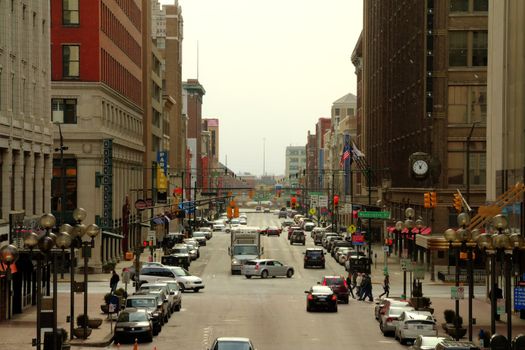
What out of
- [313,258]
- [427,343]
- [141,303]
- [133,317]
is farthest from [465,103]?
[427,343]

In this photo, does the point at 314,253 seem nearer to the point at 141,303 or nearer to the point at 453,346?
the point at 141,303

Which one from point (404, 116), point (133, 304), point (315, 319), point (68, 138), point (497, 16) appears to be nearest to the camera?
point (133, 304)

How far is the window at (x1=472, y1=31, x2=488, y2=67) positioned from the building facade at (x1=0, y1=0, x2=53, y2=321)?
125 feet

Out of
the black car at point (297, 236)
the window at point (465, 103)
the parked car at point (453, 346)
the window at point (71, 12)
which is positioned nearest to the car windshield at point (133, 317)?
the parked car at point (453, 346)

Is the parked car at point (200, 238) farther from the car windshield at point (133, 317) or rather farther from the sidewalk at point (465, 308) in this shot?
the car windshield at point (133, 317)

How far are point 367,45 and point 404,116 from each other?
1923 inches

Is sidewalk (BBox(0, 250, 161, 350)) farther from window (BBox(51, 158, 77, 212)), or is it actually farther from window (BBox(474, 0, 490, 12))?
window (BBox(474, 0, 490, 12))

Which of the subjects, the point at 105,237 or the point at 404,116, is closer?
the point at 105,237

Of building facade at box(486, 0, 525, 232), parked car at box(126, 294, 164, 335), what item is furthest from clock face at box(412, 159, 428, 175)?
parked car at box(126, 294, 164, 335)

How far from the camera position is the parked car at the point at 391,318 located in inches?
1853

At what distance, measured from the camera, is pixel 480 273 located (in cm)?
8125

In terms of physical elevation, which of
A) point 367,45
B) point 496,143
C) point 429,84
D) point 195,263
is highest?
point 367,45

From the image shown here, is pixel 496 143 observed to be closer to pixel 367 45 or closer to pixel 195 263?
pixel 195 263

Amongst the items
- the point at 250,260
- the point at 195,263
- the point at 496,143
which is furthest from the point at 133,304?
the point at 195,263
